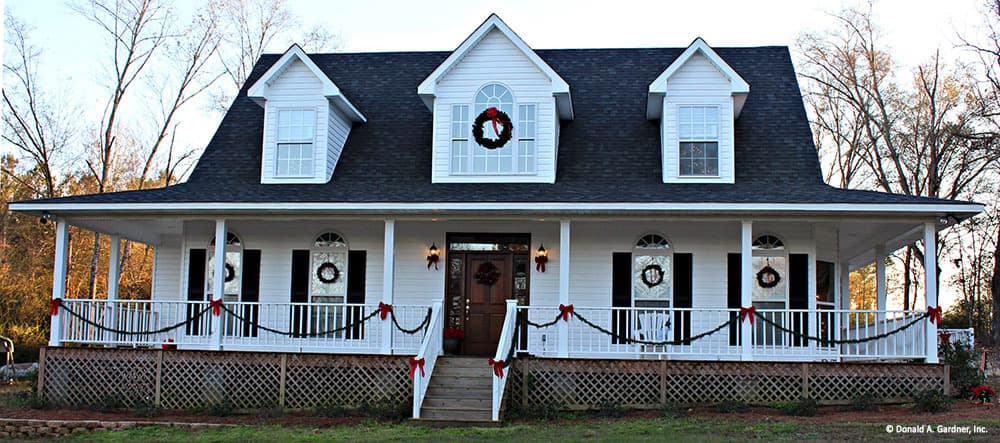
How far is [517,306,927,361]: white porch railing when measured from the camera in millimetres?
15422

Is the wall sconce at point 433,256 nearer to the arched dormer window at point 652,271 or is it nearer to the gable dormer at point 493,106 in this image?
the gable dormer at point 493,106

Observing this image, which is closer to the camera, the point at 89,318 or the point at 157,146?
the point at 89,318

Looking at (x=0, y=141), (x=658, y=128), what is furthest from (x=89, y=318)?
(x=0, y=141)

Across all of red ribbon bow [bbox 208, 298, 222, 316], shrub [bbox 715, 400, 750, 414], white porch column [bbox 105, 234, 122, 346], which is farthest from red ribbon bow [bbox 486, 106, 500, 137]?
white porch column [bbox 105, 234, 122, 346]

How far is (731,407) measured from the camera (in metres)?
14.3

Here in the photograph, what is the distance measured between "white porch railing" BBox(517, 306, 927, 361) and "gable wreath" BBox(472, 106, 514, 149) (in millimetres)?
3149

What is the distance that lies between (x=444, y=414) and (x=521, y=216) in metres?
3.74

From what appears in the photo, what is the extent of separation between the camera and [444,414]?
540 inches

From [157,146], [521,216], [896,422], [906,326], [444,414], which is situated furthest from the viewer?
[157,146]

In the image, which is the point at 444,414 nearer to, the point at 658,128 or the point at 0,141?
the point at 658,128

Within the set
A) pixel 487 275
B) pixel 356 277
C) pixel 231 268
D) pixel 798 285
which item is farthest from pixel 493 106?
pixel 798 285

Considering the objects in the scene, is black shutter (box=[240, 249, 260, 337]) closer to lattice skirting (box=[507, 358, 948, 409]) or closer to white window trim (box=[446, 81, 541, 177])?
white window trim (box=[446, 81, 541, 177])

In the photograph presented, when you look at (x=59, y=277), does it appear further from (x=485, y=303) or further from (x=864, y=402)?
(x=864, y=402)

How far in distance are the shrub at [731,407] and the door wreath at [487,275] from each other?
16.0 feet
